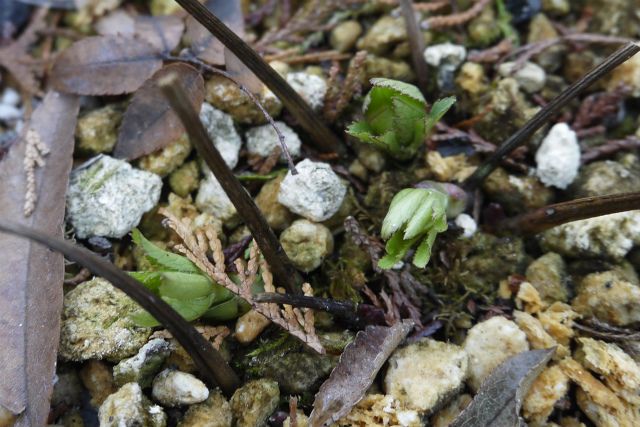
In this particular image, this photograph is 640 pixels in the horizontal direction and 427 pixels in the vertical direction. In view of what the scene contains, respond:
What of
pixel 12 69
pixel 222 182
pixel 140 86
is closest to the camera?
pixel 222 182

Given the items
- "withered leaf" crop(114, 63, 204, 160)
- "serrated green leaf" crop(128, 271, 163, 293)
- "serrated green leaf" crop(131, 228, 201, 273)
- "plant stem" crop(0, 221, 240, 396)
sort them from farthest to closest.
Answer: "withered leaf" crop(114, 63, 204, 160) → "serrated green leaf" crop(131, 228, 201, 273) → "serrated green leaf" crop(128, 271, 163, 293) → "plant stem" crop(0, 221, 240, 396)

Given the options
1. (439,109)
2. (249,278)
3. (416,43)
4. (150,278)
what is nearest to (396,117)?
(439,109)

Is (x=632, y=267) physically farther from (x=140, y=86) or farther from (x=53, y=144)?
(x=53, y=144)

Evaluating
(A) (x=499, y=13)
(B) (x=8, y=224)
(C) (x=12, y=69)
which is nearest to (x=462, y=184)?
(A) (x=499, y=13)

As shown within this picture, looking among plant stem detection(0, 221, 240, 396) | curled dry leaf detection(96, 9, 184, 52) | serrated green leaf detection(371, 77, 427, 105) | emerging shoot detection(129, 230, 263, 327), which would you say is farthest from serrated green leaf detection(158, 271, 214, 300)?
curled dry leaf detection(96, 9, 184, 52)

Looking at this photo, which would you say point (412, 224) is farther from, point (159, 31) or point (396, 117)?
point (159, 31)

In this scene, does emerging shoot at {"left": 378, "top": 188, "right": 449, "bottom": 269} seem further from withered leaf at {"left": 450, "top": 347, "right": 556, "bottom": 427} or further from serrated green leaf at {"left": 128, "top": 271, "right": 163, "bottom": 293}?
serrated green leaf at {"left": 128, "top": 271, "right": 163, "bottom": 293}
